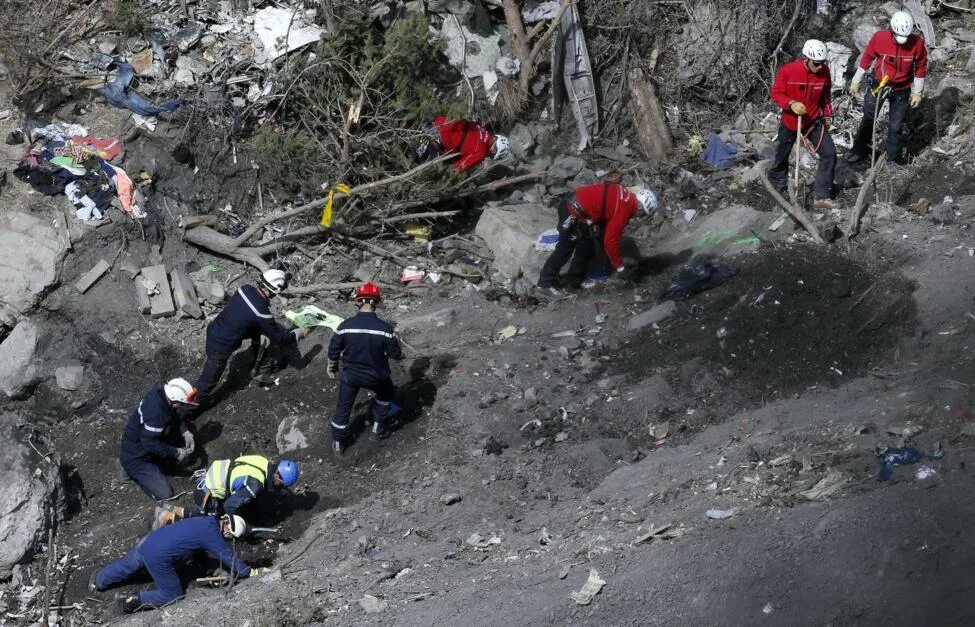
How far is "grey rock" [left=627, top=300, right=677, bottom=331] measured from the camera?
29.6 feet

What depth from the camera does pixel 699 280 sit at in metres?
9.22

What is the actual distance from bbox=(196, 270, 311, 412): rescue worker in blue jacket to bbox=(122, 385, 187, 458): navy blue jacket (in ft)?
2.63

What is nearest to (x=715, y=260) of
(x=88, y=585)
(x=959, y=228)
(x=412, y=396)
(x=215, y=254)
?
(x=959, y=228)

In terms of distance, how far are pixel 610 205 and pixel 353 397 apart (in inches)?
118

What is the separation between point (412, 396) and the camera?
8.63 meters

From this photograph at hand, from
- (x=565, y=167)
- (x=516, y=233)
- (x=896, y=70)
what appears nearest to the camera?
(x=896, y=70)

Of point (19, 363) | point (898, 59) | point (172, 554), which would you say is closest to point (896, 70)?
point (898, 59)

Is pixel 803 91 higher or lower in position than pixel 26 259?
higher

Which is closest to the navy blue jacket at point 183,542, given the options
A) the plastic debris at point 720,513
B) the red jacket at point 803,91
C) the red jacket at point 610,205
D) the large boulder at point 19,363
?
the large boulder at point 19,363

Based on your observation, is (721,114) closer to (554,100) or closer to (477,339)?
(554,100)

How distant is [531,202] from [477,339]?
2473 mm

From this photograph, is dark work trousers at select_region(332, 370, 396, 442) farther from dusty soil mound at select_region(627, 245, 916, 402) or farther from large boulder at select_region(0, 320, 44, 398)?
large boulder at select_region(0, 320, 44, 398)

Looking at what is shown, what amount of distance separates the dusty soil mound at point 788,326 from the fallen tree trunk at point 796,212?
242 millimetres

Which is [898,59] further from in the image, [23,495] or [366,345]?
[23,495]
